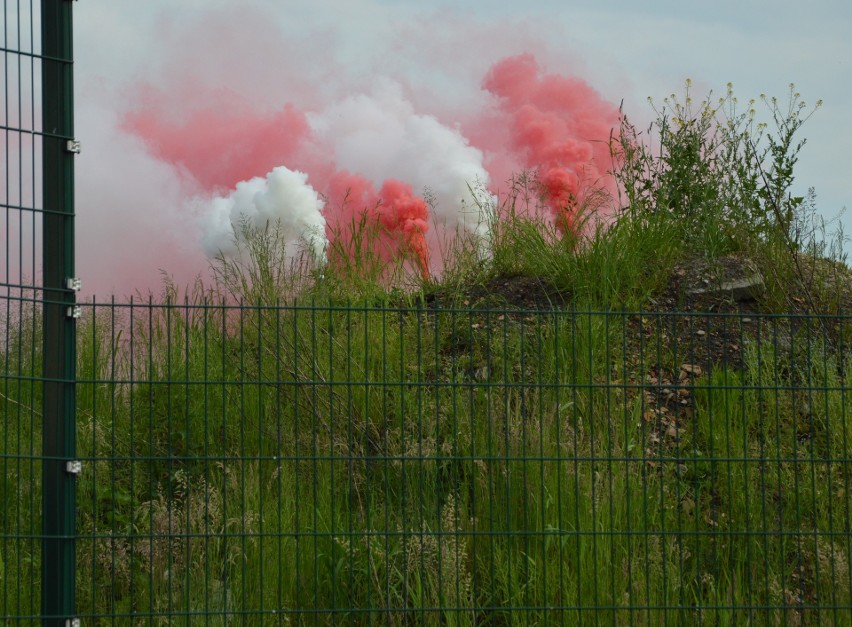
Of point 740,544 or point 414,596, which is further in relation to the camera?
point 740,544

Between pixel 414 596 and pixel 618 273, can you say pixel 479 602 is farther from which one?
pixel 618 273

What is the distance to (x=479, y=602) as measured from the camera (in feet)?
19.6

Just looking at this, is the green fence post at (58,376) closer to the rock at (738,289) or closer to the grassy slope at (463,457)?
the grassy slope at (463,457)

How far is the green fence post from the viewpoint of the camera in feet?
17.2

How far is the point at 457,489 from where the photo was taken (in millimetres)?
5840

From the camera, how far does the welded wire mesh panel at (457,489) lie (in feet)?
18.1

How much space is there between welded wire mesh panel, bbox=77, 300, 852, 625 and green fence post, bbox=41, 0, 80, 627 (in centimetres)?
18

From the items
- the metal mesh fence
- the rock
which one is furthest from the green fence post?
the rock

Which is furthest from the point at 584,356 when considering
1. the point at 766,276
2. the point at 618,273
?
the point at 766,276

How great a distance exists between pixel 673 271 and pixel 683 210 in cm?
106

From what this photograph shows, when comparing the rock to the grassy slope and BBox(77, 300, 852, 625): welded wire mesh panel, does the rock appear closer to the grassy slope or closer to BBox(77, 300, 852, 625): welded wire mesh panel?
the grassy slope

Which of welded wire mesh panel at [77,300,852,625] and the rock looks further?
the rock

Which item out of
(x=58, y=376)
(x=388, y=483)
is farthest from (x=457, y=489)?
(x=58, y=376)

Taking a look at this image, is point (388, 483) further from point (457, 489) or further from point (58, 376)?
point (58, 376)
